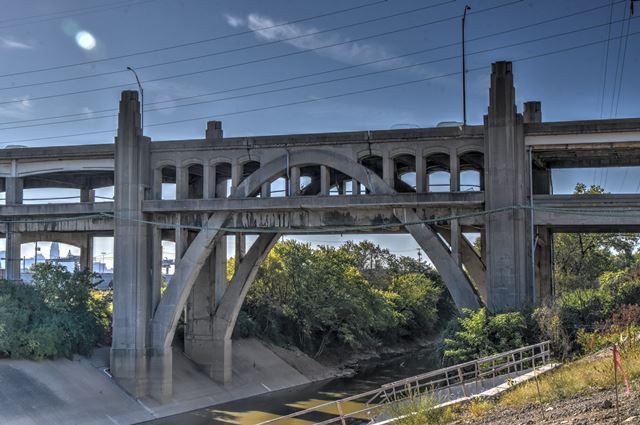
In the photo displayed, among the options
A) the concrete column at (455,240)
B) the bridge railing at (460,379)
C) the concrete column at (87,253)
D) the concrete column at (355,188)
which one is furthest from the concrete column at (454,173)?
the concrete column at (87,253)

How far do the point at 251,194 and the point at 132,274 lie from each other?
6.66 meters

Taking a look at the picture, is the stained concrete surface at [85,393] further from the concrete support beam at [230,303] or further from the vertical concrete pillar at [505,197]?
the vertical concrete pillar at [505,197]

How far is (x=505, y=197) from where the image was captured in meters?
30.6

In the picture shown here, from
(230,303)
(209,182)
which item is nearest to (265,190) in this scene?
(209,182)

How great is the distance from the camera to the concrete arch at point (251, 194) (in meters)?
31.7

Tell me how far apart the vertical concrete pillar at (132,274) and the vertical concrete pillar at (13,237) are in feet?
22.8

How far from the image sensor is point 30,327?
36031 millimetres

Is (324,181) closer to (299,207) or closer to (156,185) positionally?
(299,207)

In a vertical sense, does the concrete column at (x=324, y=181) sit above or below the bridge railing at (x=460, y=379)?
above

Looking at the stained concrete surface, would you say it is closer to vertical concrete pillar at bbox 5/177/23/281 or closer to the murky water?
the murky water

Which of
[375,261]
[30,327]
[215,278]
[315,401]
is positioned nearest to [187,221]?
[215,278]

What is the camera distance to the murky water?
3538 cm

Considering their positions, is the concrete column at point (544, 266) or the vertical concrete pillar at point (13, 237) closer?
the concrete column at point (544, 266)

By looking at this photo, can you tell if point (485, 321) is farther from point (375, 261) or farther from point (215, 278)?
point (375, 261)
